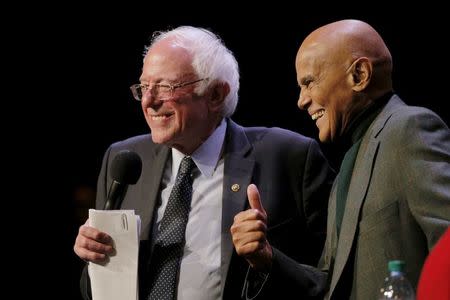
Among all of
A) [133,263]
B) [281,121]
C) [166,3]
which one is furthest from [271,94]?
[133,263]

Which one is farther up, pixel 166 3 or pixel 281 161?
pixel 166 3

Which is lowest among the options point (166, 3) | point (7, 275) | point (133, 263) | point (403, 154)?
point (7, 275)

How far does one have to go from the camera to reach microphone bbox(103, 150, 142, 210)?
2.65m

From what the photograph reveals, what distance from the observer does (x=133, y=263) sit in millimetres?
2697

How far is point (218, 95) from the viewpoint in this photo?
3145mm

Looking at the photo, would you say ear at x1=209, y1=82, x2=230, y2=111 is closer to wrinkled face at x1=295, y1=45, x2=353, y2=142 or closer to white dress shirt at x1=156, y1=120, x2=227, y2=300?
white dress shirt at x1=156, y1=120, x2=227, y2=300

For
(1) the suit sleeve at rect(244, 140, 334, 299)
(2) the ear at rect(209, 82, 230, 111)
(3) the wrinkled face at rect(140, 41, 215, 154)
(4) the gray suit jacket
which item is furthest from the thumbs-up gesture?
(2) the ear at rect(209, 82, 230, 111)

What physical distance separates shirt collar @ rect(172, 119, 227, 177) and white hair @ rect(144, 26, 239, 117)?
13 cm

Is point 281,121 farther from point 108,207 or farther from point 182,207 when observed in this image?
point 108,207

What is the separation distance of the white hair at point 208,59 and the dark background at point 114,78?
3.95ft

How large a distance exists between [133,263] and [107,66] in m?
2.11

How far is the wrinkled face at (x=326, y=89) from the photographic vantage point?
2514 mm

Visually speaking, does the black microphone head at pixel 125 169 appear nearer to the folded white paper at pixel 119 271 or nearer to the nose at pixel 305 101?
the folded white paper at pixel 119 271

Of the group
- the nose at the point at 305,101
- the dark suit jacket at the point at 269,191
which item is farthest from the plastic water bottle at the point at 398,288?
the dark suit jacket at the point at 269,191
